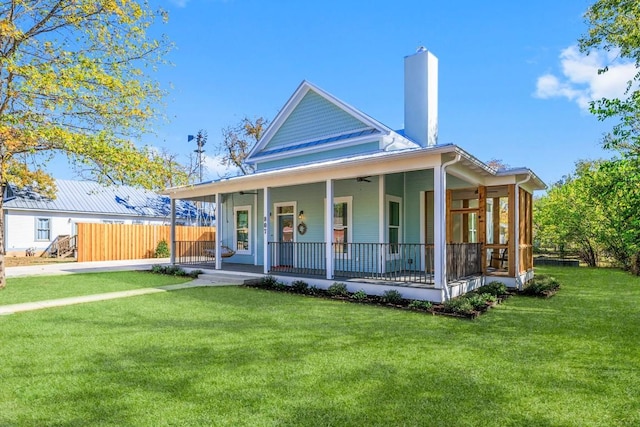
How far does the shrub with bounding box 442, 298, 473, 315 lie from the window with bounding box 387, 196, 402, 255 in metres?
3.80

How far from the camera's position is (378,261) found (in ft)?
35.2

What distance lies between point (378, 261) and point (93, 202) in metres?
23.2

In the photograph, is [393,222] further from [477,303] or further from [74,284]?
[74,284]

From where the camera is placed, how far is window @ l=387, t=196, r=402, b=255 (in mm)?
11219

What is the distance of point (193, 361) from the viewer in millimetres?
4516

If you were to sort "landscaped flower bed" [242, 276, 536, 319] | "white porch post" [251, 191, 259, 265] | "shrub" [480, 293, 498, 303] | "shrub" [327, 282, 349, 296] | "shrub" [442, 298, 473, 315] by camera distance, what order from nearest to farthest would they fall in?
1. "shrub" [442, 298, 473, 315]
2. "landscaped flower bed" [242, 276, 536, 319]
3. "shrub" [480, 293, 498, 303]
4. "shrub" [327, 282, 349, 296]
5. "white porch post" [251, 191, 259, 265]

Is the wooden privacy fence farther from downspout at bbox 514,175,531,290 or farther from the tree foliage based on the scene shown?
the tree foliage

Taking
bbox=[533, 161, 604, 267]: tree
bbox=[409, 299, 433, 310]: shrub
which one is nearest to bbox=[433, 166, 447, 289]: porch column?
bbox=[409, 299, 433, 310]: shrub

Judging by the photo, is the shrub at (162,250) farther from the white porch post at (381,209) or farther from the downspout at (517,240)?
the downspout at (517,240)

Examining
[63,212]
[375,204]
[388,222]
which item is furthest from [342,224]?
[63,212]

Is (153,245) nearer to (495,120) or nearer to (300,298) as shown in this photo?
(300,298)

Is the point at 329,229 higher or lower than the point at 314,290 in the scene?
higher

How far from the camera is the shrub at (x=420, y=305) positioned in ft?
24.4

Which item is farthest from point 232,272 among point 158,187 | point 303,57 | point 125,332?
point 303,57
